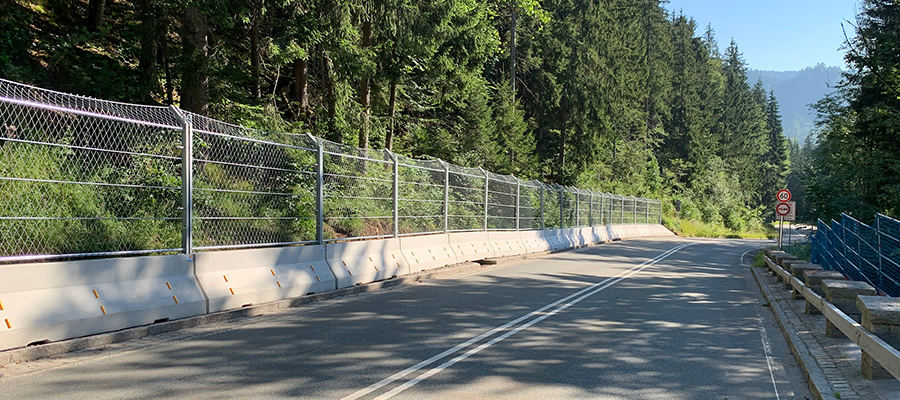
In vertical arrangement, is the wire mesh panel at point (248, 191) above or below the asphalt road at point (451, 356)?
above

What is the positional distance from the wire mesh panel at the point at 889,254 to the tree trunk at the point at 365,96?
14668 millimetres

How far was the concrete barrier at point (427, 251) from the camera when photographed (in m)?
14.2

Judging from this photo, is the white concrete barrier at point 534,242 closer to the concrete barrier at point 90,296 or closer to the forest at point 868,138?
the forest at point 868,138

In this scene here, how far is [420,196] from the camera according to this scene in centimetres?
1548

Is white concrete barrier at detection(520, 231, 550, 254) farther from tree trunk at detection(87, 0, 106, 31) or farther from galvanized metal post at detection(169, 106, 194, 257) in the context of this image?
tree trunk at detection(87, 0, 106, 31)

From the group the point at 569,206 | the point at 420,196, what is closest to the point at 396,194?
the point at 420,196

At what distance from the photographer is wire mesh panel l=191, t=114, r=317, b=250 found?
30.8 feet

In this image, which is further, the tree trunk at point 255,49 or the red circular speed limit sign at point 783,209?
the red circular speed limit sign at point 783,209

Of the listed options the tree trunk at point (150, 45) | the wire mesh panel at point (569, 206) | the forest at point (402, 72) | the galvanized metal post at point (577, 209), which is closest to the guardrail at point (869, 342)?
the forest at point (402, 72)

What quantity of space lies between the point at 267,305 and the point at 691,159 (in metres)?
76.3

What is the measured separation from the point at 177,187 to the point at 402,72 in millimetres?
15035

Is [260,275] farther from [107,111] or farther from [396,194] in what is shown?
[396,194]

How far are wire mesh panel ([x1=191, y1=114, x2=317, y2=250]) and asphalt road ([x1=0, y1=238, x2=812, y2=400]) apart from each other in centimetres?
156

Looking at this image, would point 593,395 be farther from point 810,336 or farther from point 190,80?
point 190,80
